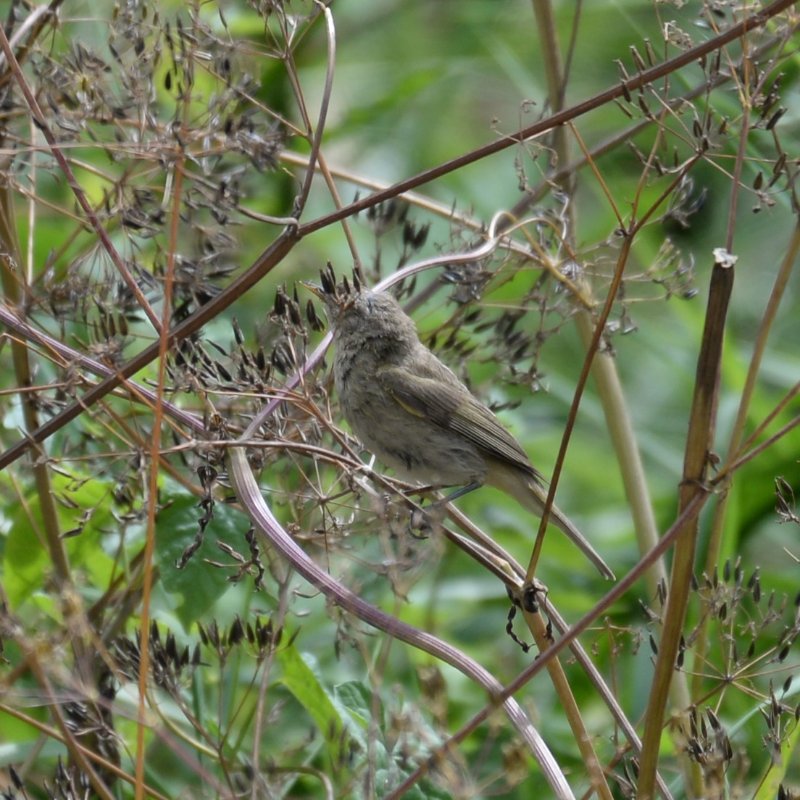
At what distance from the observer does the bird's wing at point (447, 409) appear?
12.0 feet

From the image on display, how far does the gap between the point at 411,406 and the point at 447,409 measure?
0.35 feet

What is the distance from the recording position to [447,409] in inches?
146

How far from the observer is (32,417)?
303cm

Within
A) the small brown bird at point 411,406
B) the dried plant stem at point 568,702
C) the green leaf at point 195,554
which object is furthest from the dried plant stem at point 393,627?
the small brown bird at point 411,406

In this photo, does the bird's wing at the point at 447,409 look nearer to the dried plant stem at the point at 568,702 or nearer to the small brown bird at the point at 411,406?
the small brown bird at the point at 411,406

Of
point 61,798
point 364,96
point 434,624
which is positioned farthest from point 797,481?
point 364,96

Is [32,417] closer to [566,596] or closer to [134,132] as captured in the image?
[134,132]

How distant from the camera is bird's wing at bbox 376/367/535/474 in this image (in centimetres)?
367

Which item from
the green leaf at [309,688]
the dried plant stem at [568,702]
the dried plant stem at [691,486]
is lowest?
the green leaf at [309,688]

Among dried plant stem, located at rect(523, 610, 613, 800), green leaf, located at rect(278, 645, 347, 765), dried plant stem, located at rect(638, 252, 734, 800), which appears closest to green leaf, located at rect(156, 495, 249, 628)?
green leaf, located at rect(278, 645, 347, 765)

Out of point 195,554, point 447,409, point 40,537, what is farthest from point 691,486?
point 447,409

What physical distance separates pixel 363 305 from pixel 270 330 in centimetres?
30

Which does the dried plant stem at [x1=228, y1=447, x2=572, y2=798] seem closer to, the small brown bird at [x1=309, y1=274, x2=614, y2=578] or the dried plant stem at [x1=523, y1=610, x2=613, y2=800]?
the dried plant stem at [x1=523, y1=610, x2=613, y2=800]

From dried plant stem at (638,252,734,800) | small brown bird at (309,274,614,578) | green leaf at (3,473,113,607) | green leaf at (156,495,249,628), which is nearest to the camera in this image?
dried plant stem at (638,252,734,800)
